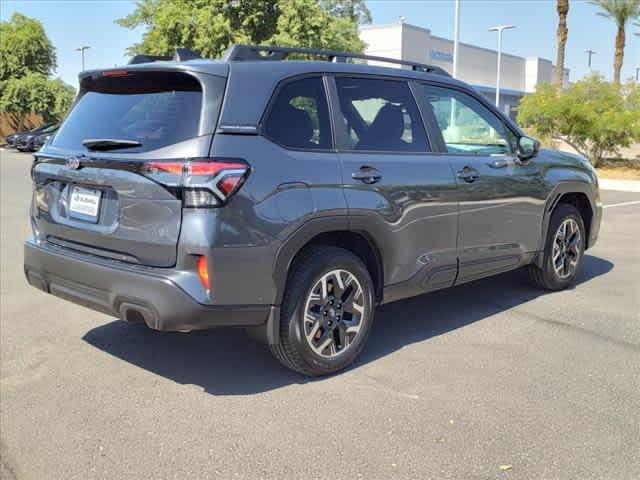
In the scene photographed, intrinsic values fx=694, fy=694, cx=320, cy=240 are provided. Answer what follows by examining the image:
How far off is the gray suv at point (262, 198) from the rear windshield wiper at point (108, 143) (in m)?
0.01

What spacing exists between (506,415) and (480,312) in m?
2.02

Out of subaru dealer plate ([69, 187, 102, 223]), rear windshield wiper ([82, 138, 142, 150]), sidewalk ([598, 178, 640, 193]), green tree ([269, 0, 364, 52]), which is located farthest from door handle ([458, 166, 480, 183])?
green tree ([269, 0, 364, 52])

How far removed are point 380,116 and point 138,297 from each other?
2047mm

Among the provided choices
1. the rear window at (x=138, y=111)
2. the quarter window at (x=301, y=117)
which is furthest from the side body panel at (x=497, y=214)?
the rear window at (x=138, y=111)

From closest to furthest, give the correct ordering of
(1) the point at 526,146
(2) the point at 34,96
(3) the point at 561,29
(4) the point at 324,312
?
(4) the point at 324,312 < (1) the point at 526,146 < (3) the point at 561,29 < (2) the point at 34,96

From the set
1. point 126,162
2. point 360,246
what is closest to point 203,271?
point 126,162

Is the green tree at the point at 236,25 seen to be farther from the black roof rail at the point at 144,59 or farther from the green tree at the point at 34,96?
the black roof rail at the point at 144,59

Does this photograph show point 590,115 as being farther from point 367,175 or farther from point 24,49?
point 24,49

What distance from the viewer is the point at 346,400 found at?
3.94 m

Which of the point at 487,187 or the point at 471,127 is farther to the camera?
the point at 471,127

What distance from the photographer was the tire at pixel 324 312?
3.98m

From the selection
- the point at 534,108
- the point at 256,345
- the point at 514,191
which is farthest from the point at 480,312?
the point at 534,108

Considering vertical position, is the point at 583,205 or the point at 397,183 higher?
the point at 397,183

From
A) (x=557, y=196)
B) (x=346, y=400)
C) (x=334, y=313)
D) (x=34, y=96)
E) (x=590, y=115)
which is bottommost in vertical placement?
(x=346, y=400)
